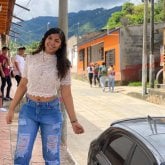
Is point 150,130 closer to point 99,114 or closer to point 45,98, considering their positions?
point 45,98

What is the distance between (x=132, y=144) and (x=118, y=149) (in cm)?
30

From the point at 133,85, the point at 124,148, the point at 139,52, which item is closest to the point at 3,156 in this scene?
the point at 124,148

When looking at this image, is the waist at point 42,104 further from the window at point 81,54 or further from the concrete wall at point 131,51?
the window at point 81,54

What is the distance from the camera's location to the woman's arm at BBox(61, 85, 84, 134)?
17.7ft

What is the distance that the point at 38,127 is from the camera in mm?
5352

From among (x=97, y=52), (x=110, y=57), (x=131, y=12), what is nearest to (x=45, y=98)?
(x=110, y=57)

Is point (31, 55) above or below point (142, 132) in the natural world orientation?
above

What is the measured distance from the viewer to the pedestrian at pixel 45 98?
527 cm

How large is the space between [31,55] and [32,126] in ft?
2.28

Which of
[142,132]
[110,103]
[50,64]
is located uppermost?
[50,64]

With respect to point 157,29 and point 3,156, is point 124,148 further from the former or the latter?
point 157,29

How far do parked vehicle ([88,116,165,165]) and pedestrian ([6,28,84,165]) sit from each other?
1.40 ft

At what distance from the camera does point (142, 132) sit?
13.9 feet

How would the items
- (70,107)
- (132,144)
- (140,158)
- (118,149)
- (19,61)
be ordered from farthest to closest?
1. (19,61)
2. (70,107)
3. (118,149)
4. (132,144)
5. (140,158)
